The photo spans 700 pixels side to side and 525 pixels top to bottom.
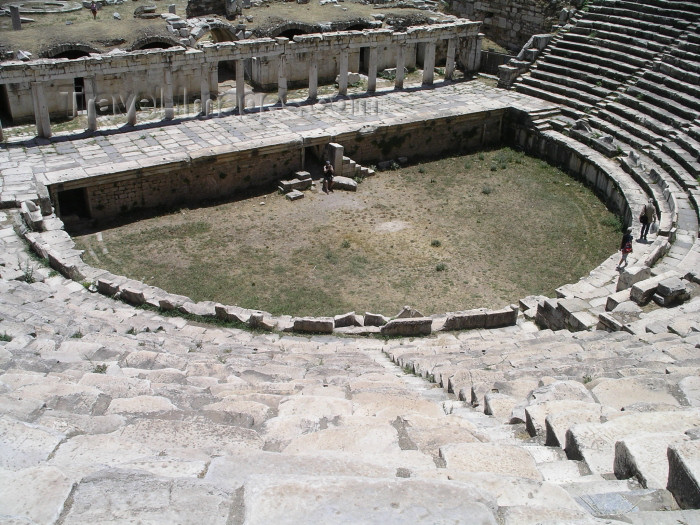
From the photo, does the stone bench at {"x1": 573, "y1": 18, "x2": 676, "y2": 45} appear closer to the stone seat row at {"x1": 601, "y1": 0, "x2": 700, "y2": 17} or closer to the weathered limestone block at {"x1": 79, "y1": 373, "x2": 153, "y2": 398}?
the stone seat row at {"x1": 601, "y1": 0, "x2": 700, "y2": 17}

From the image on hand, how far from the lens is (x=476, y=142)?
2138 cm

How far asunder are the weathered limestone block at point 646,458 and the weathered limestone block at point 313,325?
24.4 ft

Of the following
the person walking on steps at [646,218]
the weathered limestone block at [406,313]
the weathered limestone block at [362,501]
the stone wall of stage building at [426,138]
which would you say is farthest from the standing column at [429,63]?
the weathered limestone block at [362,501]

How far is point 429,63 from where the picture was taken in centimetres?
2298

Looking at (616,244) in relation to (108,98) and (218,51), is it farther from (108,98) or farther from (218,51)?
(108,98)

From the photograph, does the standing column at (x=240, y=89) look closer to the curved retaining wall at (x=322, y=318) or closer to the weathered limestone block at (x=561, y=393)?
the curved retaining wall at (x=322, y=318)

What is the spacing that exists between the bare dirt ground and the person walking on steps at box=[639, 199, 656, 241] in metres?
0.94

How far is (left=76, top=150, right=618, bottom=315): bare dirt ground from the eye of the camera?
44.5ft

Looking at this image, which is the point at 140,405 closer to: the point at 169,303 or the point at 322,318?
the point at 322,318

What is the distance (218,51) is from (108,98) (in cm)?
372

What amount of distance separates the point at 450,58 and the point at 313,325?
15053mm

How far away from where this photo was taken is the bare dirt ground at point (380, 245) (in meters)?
13.6

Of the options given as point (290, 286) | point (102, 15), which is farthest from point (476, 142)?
point (102, 15)

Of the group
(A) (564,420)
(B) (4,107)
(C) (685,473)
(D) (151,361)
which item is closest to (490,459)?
(A) (564,420)
